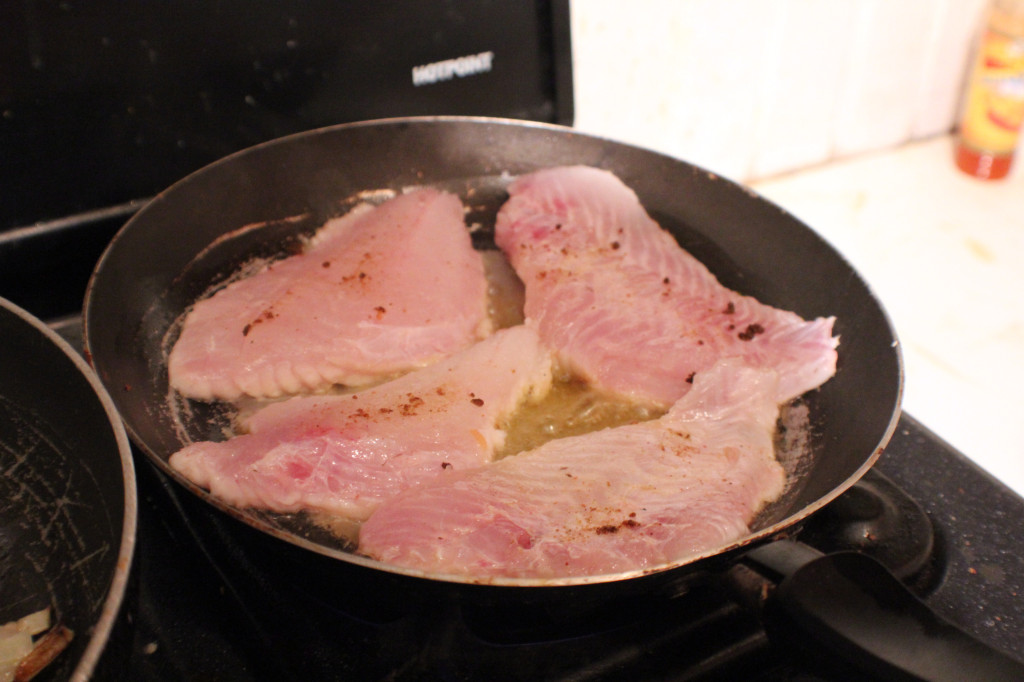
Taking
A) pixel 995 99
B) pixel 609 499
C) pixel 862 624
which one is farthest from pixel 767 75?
pixel 862 624

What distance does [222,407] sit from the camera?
953mm

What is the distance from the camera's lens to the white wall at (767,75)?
4.65 feet

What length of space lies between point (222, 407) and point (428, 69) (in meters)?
0.55

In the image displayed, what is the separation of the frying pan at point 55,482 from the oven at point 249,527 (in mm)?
61

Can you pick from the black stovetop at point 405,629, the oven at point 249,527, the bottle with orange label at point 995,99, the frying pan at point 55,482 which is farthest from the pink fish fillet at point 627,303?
the bottle with orange label at point 995,99

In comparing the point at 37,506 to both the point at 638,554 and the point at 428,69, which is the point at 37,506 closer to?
the point at 638,554

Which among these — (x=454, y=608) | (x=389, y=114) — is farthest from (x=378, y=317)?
(x=454, y=608)

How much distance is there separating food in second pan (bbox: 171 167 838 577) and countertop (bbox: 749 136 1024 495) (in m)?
0.41

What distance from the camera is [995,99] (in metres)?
1.60

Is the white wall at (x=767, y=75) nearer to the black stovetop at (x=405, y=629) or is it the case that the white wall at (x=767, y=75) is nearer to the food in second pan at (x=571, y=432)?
the food in second pan at (x=571, y=432)

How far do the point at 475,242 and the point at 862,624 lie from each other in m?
0.76

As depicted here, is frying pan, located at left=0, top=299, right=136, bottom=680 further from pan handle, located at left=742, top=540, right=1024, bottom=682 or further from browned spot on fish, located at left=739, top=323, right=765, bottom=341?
browned spot on fish, located at left=739, top=323, right=765, bottom=341

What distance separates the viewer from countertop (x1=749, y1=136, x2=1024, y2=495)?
4.14ft

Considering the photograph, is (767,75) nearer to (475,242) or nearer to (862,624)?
(475,242)
